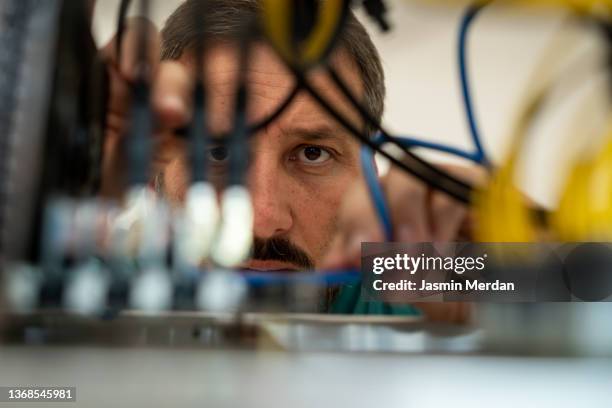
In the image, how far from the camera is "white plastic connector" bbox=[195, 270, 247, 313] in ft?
1.04

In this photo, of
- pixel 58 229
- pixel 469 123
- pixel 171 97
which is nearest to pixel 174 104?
pixel 171 97

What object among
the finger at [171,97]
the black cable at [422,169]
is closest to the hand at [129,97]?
the finger at [171,97]

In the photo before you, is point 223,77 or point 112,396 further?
point 223,77

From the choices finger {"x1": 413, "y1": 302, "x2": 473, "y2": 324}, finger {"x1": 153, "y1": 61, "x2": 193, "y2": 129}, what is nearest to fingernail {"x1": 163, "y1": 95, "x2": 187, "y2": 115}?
finger {"x1": 153, "y1": 61, "x2": 193, "y2": 129}

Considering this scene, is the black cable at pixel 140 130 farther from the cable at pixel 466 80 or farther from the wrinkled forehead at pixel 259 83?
the cable at pixel 466 80

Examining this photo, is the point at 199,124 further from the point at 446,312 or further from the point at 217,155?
the point at 446,312

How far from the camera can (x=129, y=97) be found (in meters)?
0.36

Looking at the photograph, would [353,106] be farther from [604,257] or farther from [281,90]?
[604,257]

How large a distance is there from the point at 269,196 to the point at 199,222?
108 millimetres

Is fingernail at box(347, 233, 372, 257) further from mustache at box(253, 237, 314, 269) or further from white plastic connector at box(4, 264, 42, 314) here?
white plastic connector at box(4, 264, 42, 314)

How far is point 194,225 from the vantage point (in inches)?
13.2

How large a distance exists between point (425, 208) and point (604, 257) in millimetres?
119

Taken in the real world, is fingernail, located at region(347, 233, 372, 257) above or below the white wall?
below

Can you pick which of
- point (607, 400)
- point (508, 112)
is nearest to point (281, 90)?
point (508, 112)
